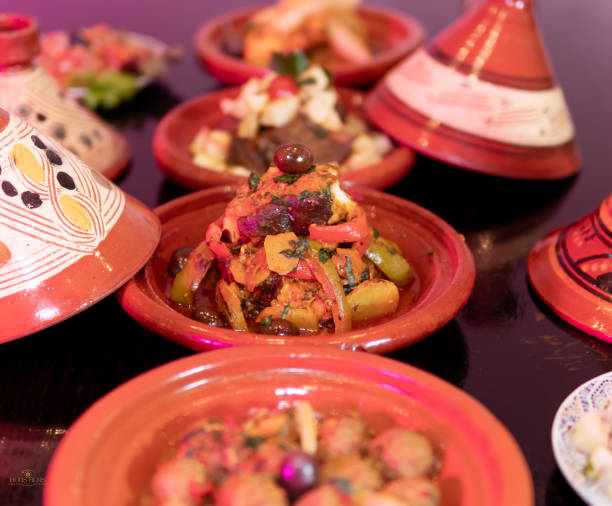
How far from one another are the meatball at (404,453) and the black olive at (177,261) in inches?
24.2

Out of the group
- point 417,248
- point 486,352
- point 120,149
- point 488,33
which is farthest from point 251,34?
point 486,352

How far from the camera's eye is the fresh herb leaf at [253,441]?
2.80 ft

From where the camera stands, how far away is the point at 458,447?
866mm

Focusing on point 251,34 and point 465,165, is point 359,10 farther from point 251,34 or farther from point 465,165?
point 465,165

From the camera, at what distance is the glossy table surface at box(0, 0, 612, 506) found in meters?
1.11

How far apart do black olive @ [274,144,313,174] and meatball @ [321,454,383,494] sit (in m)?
0.53

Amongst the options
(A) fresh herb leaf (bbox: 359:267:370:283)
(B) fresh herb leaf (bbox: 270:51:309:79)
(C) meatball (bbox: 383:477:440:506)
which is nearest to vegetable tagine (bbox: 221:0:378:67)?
(B) fresh herb leaf (bbox: 270:51:309:79)

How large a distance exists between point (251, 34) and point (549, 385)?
5.93 feet

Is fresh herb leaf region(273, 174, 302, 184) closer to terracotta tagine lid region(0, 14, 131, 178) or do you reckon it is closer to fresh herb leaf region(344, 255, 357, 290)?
fresh herb leaf region(344, 255, 357, 290)

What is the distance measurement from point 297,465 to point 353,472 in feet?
0.23

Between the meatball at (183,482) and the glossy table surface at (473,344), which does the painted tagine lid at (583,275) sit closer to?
the glossy table surface at (473,344)

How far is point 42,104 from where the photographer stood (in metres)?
1.73

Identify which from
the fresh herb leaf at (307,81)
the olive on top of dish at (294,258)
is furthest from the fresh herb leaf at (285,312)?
the fresh herb leaf at (307,81)

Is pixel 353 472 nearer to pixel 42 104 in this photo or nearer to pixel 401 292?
pixel 401 292
